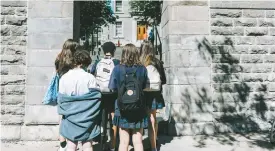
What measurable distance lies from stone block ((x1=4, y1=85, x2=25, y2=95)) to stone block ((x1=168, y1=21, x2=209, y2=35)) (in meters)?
3.56

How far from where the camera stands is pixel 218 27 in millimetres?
7215

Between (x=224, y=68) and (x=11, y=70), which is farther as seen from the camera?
(x=224, y=68)

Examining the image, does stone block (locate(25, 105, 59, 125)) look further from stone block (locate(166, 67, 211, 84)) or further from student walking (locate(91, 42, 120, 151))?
stone block (locate(166, 67, 211, 84))

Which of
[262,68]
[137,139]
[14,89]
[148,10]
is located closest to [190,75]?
[262,68]

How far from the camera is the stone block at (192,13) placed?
714 centimetres

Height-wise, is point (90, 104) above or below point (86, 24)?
below

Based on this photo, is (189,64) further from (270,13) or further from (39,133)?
(39,133)

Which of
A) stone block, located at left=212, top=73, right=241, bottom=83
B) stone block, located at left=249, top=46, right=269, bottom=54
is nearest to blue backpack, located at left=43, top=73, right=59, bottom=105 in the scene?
stone block, located at left=212, top=73, right=241, bottom=83

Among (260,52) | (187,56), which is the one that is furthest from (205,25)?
(260,52)

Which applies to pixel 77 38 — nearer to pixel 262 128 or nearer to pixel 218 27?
pixel 218 27

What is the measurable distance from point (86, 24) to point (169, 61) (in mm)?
17966

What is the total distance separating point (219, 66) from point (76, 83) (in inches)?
157

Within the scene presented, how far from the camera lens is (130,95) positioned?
4.45 m

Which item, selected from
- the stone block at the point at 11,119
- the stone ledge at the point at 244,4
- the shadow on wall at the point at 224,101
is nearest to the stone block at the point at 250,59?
the shadow on wall at the point at 224,101
